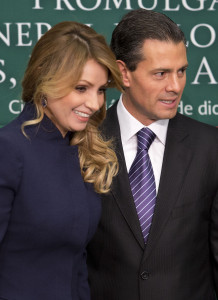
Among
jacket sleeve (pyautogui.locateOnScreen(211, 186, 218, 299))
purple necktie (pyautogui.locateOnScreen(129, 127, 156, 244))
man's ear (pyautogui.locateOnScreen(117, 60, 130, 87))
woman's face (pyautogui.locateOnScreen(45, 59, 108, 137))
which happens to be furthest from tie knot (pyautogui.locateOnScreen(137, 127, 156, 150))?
woman's face (pyautogui.locateOnScreen(45, 59, 108, 137))

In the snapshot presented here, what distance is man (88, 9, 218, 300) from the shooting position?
2340 mm

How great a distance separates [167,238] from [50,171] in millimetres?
619

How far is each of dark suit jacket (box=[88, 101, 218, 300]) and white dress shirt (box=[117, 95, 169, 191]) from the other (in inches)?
1.6

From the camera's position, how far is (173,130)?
8.23 ft

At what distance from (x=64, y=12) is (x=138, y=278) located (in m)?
1.50

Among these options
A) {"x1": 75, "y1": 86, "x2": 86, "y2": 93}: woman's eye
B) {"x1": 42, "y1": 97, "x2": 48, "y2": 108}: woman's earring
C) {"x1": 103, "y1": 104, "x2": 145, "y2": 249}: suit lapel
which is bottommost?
{"x1": 103, "y1": 104, "x2": 145, "y2": 249}: suit lapel

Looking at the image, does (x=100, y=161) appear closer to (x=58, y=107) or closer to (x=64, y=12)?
(x=58, y=107)

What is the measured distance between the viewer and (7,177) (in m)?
1.82

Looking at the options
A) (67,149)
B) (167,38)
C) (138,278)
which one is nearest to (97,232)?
(138,278)

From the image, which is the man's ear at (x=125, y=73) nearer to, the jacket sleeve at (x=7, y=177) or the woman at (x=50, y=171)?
the woman at (x=50, y=171)

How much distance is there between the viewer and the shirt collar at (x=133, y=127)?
248 cm

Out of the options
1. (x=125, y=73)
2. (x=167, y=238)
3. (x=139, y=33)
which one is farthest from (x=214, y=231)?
(x=139, y=33)

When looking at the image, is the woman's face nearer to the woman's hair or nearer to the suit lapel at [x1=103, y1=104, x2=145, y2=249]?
the woman's hair

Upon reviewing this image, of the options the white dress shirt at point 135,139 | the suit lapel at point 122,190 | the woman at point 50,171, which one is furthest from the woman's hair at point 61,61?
the white dress shirt at point 135,139
